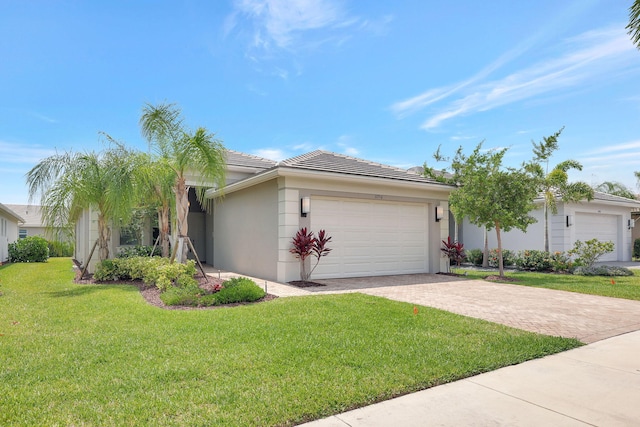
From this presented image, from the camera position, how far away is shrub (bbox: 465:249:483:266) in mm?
18078

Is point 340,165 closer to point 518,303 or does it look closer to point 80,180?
point 518,303

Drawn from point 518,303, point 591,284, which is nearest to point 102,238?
point 518,303

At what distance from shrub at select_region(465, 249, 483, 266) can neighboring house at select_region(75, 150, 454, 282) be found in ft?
16.7

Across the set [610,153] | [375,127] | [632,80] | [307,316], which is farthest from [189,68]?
[610,153]

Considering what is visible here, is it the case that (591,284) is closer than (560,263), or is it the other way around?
(591,284)

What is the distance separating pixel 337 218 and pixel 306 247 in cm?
173

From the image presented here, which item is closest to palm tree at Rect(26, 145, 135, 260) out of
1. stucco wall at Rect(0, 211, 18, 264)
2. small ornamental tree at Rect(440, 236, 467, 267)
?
small ornamental tree at Rect(440, 236, 467, 267)

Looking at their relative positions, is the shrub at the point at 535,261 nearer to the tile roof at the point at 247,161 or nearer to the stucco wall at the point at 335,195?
the stucco wall at the point at 335,195

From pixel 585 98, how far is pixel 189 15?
38.9 ft

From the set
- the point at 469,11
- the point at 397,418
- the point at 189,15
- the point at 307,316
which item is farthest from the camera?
the point at 189,15

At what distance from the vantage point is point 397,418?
3.08m

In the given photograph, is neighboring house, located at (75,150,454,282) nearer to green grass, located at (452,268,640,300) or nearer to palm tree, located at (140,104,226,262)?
palm tree, located at (140,104,226,262)

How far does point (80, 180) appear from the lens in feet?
35.3

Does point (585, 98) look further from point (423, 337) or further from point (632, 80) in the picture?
point (423, 337)
